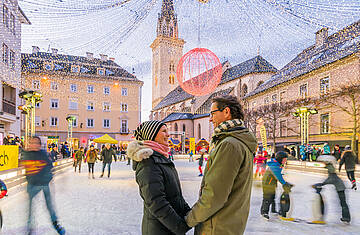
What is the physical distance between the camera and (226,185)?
182 centimetres

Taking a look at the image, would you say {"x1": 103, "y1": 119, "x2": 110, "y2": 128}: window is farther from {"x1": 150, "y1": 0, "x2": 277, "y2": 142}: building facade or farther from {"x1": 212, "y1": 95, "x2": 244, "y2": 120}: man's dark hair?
{"x1": 212, "y1": 95, "x2": 244, "y2": 120}: man's dark hair

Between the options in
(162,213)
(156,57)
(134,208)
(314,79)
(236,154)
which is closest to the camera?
(236,154)

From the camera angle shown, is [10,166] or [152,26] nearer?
[152,26]

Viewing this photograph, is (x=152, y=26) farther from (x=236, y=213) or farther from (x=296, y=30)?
(x=236, y=213)

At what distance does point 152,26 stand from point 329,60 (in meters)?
3.35

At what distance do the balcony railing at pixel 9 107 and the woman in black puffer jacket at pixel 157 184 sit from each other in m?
20.5

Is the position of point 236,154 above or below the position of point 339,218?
above

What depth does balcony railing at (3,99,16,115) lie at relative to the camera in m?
19.6

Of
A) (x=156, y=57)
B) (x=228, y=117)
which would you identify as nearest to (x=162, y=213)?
(x=228, y=117)

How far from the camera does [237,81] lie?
42031 mm

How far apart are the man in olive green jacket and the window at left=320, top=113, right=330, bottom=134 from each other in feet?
69.5

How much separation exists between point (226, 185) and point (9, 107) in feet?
73.5

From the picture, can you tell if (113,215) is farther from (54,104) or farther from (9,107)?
(54,104)

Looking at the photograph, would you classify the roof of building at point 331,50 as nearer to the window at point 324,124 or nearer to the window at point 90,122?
the window at point 324,124
